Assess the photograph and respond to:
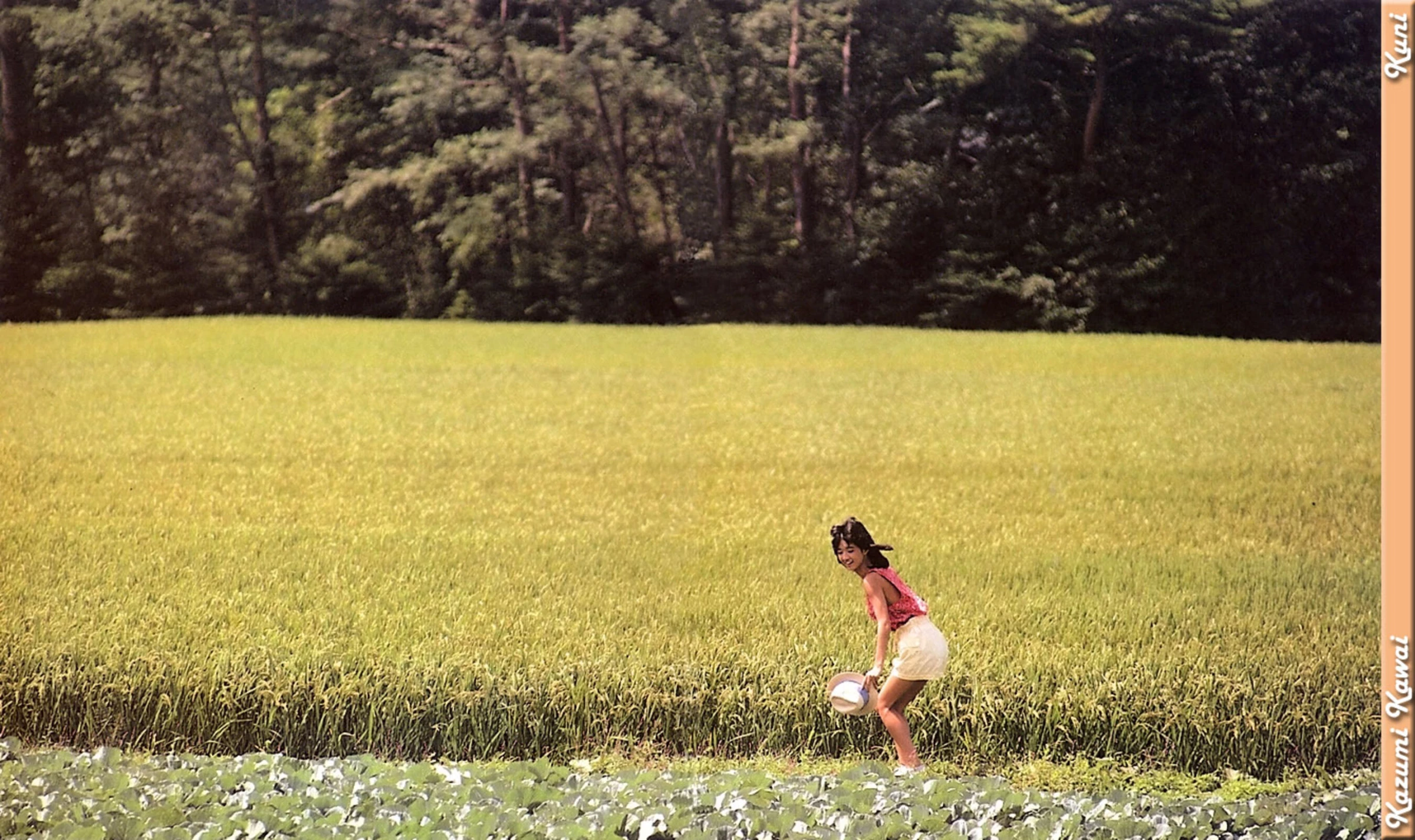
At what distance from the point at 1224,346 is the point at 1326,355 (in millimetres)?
407

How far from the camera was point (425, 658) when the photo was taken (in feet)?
11.8

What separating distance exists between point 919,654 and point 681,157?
185 cm

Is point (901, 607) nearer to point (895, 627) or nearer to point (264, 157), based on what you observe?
point (895, 627)

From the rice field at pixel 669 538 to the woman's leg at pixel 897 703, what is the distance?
0.58ft

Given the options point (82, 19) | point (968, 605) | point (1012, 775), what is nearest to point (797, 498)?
point (968, 605)

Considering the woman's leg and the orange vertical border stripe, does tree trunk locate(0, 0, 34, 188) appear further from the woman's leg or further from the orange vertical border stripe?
the orange vertical border stripe

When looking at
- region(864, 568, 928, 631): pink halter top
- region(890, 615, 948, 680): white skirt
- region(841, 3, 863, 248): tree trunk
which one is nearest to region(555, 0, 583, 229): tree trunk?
region(841, 3, 863, 248): tree trunk

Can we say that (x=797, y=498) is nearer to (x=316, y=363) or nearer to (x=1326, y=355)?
(x=316, y=363)

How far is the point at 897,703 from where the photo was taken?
3348mm

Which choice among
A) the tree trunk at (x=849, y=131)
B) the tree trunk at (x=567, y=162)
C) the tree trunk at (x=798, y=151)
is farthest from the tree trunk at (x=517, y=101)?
the tree trunk at (x=849, y=131)

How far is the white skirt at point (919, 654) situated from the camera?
129 inches

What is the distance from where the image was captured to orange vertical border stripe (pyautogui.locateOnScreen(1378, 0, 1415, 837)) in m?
3.13

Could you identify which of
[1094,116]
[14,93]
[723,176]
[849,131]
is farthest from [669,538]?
[14,93]

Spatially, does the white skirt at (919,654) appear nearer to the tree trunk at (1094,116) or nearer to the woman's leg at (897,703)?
the woman's leg at (897,703)
